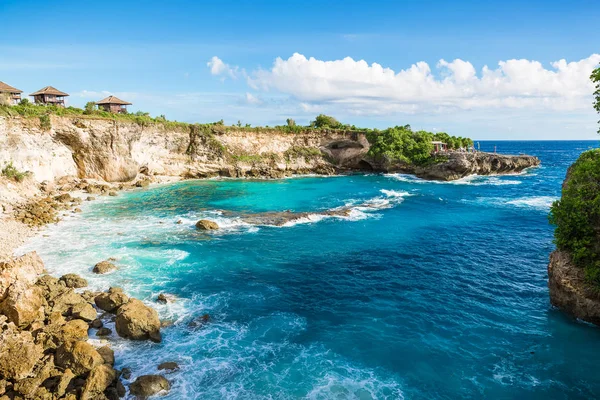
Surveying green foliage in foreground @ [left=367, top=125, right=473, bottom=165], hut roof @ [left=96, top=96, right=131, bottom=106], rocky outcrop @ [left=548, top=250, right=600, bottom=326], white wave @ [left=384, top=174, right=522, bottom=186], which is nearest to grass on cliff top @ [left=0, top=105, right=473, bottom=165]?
green foliage in foreground @ [left=367, top=125, right=473, bottom=165]

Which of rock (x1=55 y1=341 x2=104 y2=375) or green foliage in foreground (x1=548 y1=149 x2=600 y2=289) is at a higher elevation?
green foliage in foreground (x1=548 y1=149 x2=600 y2=289)

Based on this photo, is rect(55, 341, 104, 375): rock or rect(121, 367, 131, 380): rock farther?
rect(121, 367, 131, 380): rock

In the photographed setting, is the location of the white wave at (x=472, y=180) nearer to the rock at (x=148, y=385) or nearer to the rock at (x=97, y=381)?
the rock at (x=148, y=385)

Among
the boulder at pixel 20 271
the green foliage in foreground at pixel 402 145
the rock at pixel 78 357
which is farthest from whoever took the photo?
the green foliage in foreground at pixel 402 145

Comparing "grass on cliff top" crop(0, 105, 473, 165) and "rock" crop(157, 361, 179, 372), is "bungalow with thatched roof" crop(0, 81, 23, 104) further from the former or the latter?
"rock" crop(157, 361, 179, 372)

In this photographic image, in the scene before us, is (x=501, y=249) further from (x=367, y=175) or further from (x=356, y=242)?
(x=367, y=175)

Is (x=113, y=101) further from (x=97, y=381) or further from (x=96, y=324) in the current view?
(x=97, y=381)

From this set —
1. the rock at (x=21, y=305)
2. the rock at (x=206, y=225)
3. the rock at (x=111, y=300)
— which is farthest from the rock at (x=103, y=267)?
the rock at (x=206, y=225)
